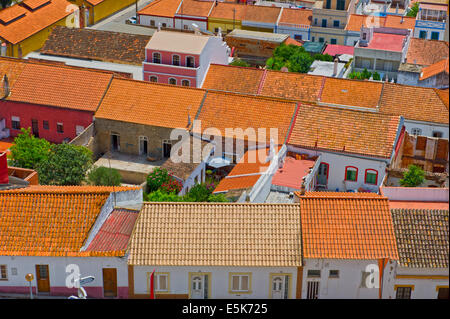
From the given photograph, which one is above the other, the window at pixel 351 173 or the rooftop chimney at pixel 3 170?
the rooftop chimney at pixel 3 170

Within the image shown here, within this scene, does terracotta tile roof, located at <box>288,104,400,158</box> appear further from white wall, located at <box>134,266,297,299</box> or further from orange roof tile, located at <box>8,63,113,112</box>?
white wall, located at <box>134,266,297,299</box>

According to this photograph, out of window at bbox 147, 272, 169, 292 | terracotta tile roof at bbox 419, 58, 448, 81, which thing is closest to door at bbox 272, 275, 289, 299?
window at bbox 147, 272, 169, 292

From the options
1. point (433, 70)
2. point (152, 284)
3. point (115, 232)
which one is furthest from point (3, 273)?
point (433, 70)

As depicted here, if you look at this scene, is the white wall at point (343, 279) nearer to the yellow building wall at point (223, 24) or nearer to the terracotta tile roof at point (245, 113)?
the terracotta tile roof at point (245, 113)

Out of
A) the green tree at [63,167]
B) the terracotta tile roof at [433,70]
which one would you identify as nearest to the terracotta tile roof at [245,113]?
the green tree at [63,167]

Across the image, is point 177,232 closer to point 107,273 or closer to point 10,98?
point 107,273

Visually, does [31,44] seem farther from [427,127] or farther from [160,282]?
[160,282]
